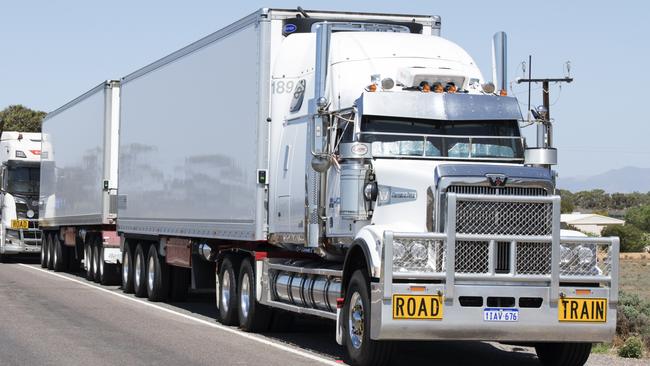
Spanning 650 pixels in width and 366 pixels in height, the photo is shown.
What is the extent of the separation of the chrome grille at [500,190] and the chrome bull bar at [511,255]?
190mm

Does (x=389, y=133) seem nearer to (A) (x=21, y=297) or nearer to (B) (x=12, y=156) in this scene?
(A) (x=21, y=297)

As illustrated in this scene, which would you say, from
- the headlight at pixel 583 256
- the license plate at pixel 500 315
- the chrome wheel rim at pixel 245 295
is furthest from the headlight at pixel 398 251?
the chrome wheel rim at pixel 245 295

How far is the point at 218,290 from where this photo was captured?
19.6 m

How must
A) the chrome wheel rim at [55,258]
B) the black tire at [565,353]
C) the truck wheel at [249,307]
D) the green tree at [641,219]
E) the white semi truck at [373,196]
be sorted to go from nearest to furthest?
1. the white semi truck at [373,196]
2. the black tire at [565,353]
3. the truck wheel at [249,307]
4. the chrome wheel rim at [55,258]
5. the green tree at [641,219]

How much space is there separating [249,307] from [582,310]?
243 inches

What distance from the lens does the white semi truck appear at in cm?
1282

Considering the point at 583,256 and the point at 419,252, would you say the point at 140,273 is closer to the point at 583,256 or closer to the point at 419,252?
the point at 419,252

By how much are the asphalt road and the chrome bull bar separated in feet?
5.80

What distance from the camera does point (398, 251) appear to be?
41.6 feet

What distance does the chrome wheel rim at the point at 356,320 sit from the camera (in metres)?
13.5

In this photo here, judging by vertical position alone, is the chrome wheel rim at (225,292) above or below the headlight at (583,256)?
below

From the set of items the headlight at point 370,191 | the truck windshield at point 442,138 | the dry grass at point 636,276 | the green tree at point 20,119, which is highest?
the green tree at point 20,119

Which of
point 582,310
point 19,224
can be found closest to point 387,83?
point 582,310

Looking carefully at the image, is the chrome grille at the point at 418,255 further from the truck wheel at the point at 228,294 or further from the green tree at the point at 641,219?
the green tree at the point at 641,219
